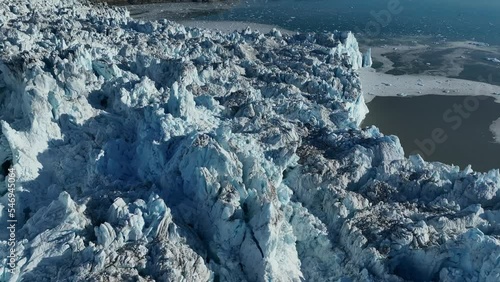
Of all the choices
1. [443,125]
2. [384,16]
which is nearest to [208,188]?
[443,125]

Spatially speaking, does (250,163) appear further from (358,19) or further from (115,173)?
(358,19)

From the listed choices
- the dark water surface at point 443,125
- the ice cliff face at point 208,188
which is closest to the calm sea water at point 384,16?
the dark water surface at point 443,125

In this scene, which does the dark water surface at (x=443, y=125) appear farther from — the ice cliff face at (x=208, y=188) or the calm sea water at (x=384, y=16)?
the calm sea water at (x=384, y=16)

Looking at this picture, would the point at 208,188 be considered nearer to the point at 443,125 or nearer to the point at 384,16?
the point at 443,125

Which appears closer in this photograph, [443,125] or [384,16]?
[443,125]

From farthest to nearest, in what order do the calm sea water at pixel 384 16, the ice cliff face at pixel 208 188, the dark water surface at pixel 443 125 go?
the calm sea water at pixel 384 16 < the dark water surface at pixel 443 125 < the ice cliff face at pixel 208 188

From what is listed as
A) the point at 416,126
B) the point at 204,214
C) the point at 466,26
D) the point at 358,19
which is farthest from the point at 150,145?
the point at 466,26

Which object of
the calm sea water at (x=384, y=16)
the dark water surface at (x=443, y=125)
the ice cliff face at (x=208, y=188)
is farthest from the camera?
the calm sea water at (x=384, y=16)
